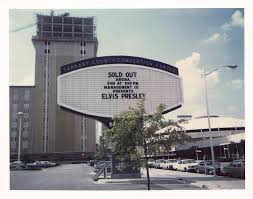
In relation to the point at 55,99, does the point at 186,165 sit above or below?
below

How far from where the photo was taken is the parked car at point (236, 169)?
22.3m

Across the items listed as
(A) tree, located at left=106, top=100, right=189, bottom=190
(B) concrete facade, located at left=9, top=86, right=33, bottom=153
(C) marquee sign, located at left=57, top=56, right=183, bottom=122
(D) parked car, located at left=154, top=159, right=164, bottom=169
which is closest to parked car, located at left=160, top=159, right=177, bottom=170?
(D) parked car, located at left=154, top=159, right=164, bottom=169

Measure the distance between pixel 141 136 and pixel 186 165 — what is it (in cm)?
1619

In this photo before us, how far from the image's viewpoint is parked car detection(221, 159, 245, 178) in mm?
22263

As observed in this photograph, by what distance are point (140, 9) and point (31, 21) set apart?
7.56 metres

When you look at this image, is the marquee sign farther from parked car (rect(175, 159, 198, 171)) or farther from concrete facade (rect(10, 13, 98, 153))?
concrete facade (rect(10, 13, 98, 153))

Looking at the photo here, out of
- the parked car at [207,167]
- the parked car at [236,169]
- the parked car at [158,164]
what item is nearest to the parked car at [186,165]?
the parked car at [207,167]

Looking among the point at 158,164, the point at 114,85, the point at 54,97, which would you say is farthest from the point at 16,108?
the point at 158,164

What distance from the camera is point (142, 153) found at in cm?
1872

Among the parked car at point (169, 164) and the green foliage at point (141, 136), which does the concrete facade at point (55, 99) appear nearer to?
the parked car at point (169, 164)

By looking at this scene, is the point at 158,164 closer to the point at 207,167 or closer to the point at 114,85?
the point at 207,167

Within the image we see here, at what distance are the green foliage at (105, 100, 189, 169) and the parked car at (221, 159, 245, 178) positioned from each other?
5471 millimetres

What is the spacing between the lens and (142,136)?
18.7 m
